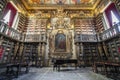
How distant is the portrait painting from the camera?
28.2 feet

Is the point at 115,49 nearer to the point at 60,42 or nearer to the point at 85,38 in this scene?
the point at 85,38

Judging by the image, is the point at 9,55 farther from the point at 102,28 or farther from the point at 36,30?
the point at 102,28

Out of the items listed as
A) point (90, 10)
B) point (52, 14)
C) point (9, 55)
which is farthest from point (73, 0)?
point (9, 55)

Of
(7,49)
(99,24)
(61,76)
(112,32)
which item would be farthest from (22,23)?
(112,32)

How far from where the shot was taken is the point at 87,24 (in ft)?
30.7

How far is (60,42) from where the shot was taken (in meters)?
8.76

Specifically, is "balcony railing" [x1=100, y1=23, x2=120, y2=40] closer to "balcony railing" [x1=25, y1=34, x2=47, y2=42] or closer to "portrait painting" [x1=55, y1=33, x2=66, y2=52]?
"portrait painting" [x1=55, y1=33, x2=66, y2=52]

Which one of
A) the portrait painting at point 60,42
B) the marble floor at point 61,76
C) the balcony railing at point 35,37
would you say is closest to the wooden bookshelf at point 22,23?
the balcony railing at point 35,37

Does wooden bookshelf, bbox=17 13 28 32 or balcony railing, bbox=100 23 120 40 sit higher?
wooden bookshelf, bbox=17 13 28 32

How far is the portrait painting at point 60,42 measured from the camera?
859 centimetres

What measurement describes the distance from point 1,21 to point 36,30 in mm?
3700

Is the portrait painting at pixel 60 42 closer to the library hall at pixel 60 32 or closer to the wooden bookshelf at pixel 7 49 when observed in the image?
the library hall at pixel 60 32

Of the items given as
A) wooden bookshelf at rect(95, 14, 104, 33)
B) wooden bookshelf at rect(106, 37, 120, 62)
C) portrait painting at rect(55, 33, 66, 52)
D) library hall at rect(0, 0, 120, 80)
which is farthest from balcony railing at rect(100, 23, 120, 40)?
portrait painting at rect(55, 33, 66, 52)

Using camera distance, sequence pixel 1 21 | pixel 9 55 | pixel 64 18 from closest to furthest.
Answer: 1. pixel 1 21
2. pixel 9 55
3. pixel 64 18
